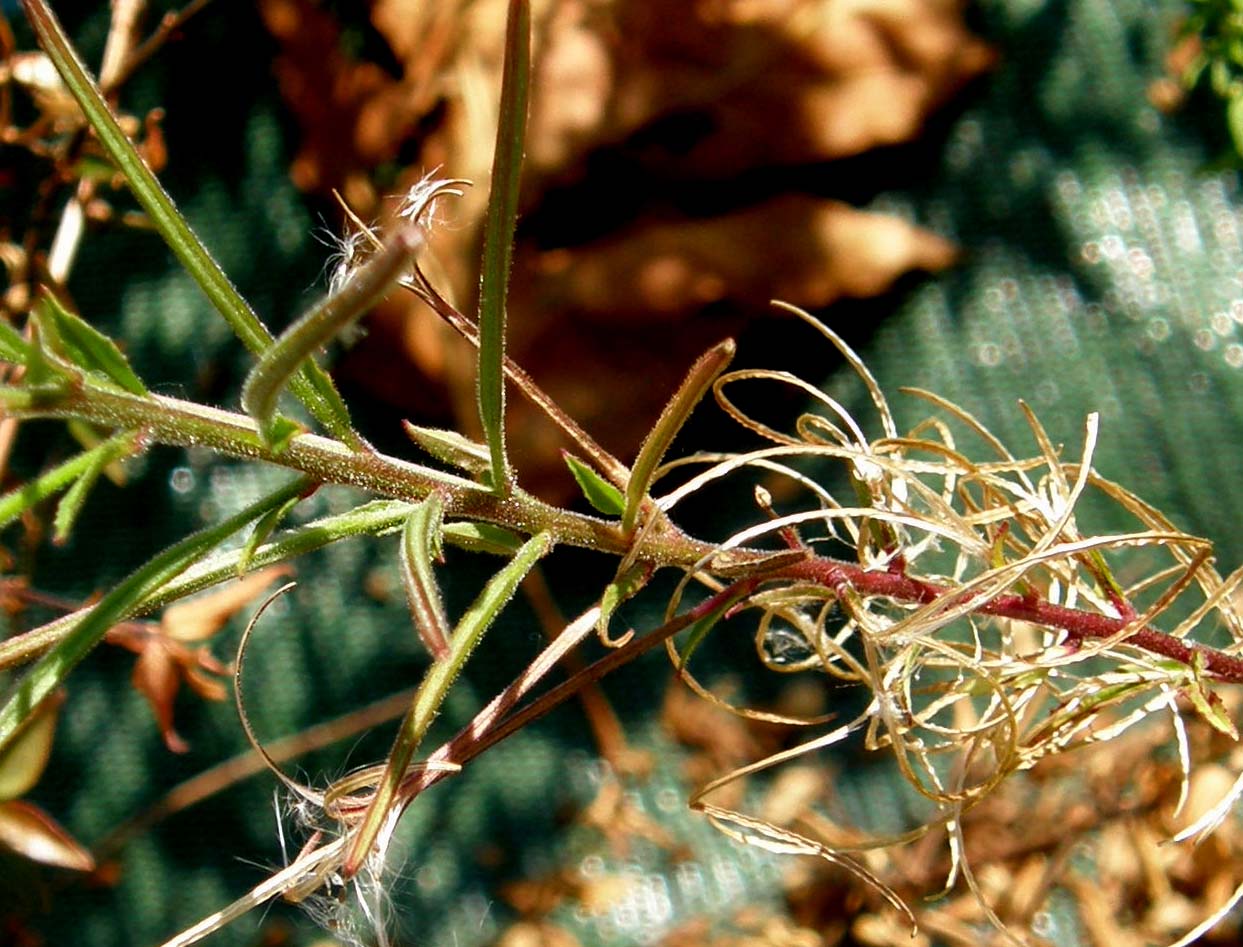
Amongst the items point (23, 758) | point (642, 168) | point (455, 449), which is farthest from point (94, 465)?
point (642, 168)

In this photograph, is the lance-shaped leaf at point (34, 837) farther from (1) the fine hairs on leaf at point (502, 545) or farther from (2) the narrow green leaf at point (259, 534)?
(2) the narrow green leaf at point (259, 534)

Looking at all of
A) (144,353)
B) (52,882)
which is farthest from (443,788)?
(144,353)

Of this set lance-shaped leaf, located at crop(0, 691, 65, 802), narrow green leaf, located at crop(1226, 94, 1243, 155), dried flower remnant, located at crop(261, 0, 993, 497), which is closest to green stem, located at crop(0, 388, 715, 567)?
lance-shaped leaf, located at crop(0, 691, 65, 802)

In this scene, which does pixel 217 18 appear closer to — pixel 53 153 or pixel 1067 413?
pixel 53 153

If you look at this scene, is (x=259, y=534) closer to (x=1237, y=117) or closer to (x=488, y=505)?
(x=488, y=505)

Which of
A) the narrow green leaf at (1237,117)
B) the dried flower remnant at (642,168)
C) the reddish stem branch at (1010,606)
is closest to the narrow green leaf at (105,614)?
the reddish stem branch at (1010,606)

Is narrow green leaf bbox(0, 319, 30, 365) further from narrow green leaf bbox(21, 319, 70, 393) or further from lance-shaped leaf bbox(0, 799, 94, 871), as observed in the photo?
lance-shaped leaf bbox(0, 799, 94, 871)

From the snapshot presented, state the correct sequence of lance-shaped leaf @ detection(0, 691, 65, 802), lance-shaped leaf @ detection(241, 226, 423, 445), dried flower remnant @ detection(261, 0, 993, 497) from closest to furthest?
lance-shaped leaf @ detection(241, 226, 423, 445)
lance-shaped leaf @ detection(0, 691, 65, 802)
dried flower remnant @ detection(261, 0, 993, 497)
